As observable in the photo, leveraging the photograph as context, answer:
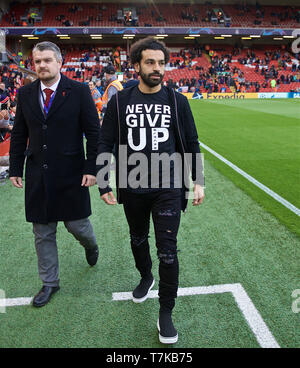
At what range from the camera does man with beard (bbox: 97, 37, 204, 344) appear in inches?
94.1

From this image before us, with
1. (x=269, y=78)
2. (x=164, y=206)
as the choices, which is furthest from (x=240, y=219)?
(x=269, y=78)

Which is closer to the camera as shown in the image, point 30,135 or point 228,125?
point 30,135

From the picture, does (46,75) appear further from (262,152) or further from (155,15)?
(155,15)

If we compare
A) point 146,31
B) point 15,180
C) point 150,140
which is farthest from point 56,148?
point 146,31

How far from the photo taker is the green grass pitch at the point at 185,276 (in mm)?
2498

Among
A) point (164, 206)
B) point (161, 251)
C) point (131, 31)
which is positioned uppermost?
point (131, 31)

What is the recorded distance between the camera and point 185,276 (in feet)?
10.7

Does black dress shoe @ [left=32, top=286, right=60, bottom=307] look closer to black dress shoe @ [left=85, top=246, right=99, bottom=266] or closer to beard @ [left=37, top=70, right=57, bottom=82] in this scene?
black dress shoe @ [left=85, top=246, right=99, bottom=266]

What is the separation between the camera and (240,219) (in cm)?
461

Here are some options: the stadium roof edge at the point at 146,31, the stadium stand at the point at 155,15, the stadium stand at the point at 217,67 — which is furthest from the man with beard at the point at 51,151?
the stadium stand at the point at 155,15

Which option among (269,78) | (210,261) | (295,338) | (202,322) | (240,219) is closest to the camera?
(295,338)

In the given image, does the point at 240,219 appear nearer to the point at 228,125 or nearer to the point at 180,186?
the point at 180,186

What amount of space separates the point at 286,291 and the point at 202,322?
0.93m

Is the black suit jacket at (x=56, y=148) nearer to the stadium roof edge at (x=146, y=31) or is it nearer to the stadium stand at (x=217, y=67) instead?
the stadium stand at (x=217, y=67)
